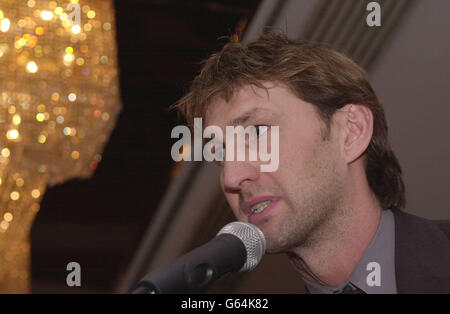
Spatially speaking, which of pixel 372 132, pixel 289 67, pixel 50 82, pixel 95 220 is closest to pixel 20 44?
pixel 50 82

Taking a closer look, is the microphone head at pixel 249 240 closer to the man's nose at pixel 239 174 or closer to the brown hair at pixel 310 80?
the man's nose at pixel 239 174

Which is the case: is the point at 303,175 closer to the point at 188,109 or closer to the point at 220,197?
the point at 188,109

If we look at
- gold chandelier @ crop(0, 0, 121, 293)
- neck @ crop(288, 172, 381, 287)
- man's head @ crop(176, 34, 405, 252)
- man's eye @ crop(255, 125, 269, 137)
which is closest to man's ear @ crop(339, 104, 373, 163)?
man's head @ crop(176, 34, 405, 252)

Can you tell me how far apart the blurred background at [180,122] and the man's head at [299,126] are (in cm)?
17

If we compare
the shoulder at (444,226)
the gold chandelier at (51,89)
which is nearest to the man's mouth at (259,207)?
the shoulder at (444,226)

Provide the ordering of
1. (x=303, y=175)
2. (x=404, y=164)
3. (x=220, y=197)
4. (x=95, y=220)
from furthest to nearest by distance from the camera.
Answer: (x=95, y=220), (x=220, y=197), (x=404, y=164), (x=303, y=175)

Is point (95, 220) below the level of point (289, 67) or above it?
below

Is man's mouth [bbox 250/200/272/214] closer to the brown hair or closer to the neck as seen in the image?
the neck

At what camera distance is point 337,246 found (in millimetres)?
1141

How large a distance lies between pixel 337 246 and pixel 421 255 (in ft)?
0.62

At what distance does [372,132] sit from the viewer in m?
1.26

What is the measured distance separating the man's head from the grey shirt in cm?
10

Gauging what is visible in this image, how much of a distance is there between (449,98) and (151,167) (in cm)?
160

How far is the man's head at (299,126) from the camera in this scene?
1.10 m
